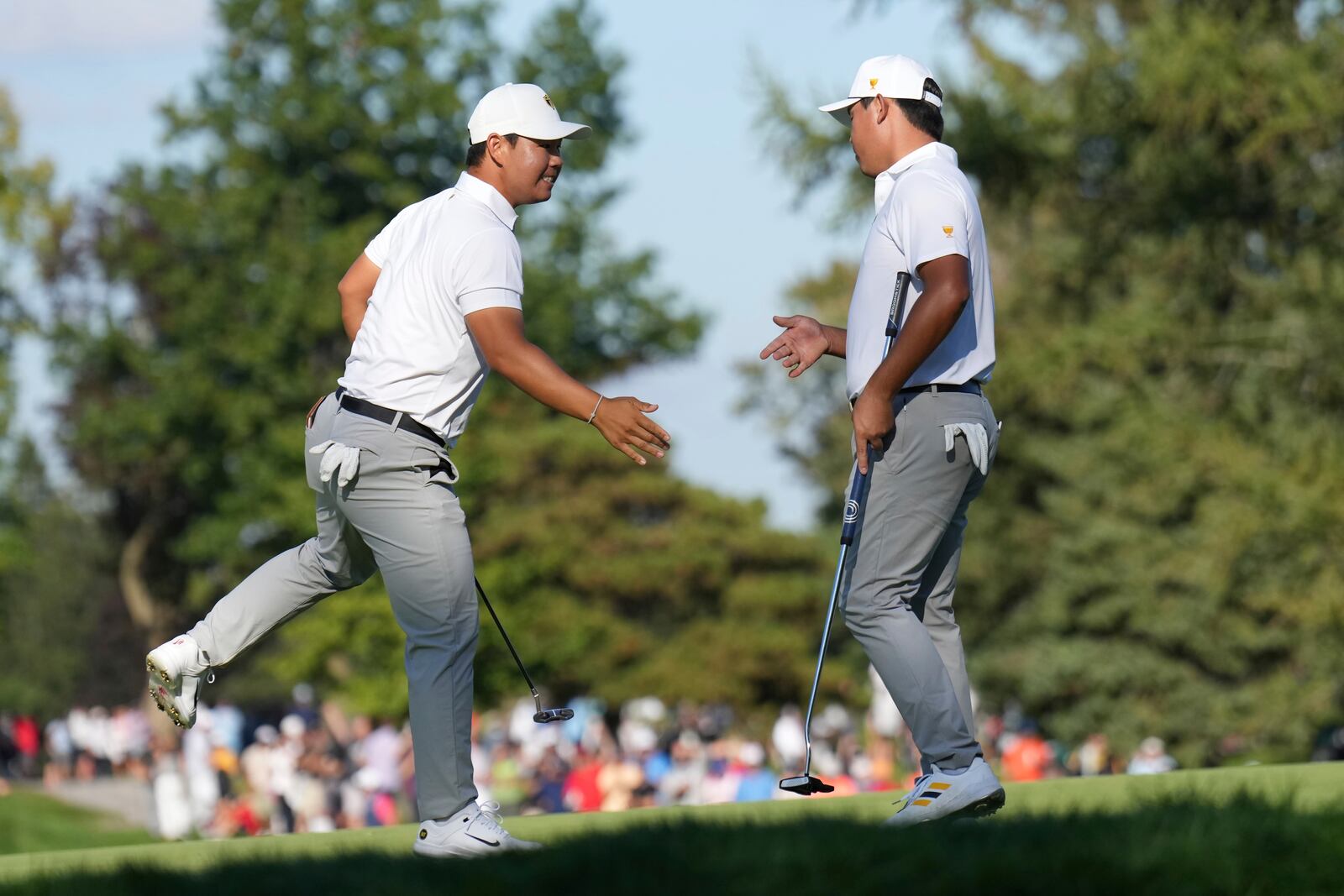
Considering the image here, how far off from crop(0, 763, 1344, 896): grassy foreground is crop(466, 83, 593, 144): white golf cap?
2444 millimetres

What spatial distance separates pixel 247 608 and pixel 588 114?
140ft

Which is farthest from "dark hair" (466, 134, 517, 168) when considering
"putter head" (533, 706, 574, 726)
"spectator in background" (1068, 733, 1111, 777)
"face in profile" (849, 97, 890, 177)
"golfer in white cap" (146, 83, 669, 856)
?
"spectator in background" (1068, 733, 1111, 777)

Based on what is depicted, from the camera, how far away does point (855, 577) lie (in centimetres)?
562

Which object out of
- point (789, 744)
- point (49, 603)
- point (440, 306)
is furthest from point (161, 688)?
point (49, 603)

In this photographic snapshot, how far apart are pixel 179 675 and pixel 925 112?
9.64 ft

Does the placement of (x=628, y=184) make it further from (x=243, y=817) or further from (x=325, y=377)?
(x=243, y=817)

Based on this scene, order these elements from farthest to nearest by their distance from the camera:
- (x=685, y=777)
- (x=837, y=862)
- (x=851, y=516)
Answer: (x=685, y=777), (x=851, y=516), (x=837, y=862)

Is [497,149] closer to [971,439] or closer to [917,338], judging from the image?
[917,338]

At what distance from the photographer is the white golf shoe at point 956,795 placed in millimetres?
5230

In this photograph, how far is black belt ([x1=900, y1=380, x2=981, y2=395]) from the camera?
5547 millimetres

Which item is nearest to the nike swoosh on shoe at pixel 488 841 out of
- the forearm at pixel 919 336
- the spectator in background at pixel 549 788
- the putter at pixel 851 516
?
the putter at pixel 851 516

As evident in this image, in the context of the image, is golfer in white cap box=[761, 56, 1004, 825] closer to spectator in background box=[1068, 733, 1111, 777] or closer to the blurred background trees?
the blurred background trees

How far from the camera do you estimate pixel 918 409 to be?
18.1ft

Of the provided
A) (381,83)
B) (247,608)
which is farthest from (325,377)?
(247,608)
